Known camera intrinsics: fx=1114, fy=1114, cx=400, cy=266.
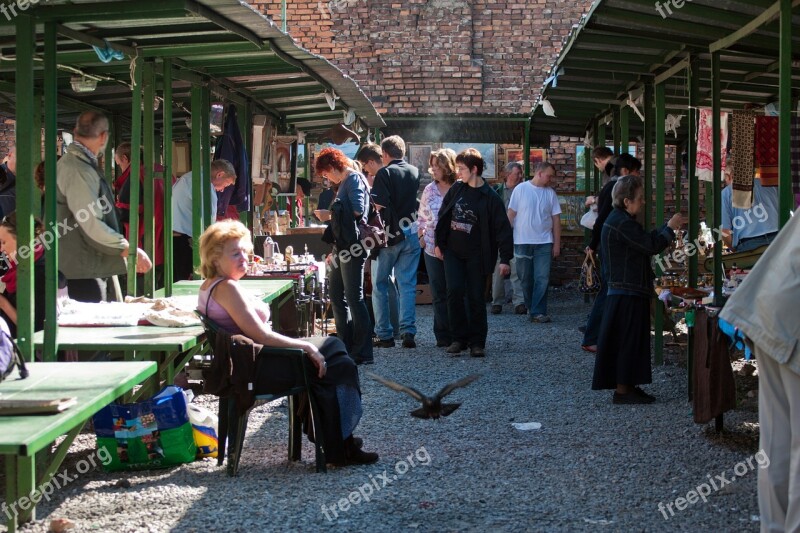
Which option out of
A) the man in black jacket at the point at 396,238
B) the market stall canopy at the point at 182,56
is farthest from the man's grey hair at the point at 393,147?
the market stall canopy at the point at 182,56

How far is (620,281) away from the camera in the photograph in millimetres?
7832

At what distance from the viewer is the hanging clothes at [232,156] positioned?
1139 cm

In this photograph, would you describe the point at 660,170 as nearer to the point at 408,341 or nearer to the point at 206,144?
the point at 408,341

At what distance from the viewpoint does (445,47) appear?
779 inches

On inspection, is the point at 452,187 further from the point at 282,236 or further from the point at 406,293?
the point at 282,236

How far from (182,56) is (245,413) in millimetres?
3665

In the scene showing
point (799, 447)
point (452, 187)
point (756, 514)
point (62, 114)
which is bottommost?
point (756, 514)

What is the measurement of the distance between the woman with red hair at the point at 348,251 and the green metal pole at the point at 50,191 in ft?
11.7

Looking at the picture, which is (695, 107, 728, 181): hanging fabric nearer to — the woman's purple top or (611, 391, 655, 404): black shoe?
(611, 391, 655, 404): black shoe

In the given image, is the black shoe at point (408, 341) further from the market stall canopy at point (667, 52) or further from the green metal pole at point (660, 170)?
the market stall canopy at point (667, 52)

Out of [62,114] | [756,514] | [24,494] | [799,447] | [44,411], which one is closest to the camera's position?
[799,447]

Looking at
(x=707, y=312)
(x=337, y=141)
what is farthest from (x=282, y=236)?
(x=707, y=312)

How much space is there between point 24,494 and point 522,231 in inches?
368

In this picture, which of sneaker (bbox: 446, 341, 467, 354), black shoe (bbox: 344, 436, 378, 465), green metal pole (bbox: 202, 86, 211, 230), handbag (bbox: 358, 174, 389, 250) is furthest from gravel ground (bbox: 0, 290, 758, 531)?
green metal pole (bbox: 202, 86, 211, 230)
